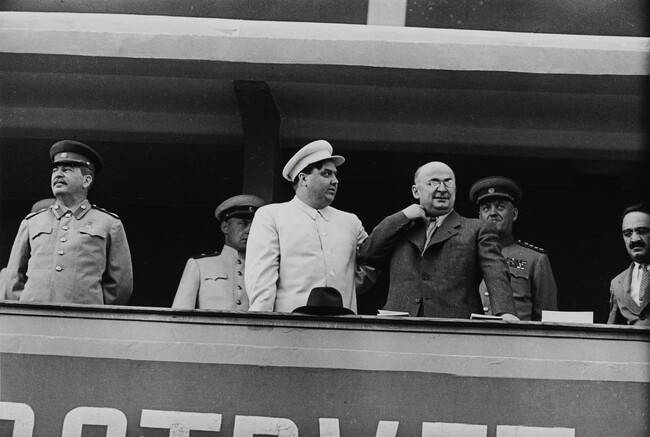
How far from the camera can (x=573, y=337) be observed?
4211mm

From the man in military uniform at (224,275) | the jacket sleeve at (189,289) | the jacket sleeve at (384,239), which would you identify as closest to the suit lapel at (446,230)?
the jacket sleeve at (384,239)

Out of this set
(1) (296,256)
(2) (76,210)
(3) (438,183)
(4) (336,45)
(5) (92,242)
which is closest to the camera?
(3) (438,183)

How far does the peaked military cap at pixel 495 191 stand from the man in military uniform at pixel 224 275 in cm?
95

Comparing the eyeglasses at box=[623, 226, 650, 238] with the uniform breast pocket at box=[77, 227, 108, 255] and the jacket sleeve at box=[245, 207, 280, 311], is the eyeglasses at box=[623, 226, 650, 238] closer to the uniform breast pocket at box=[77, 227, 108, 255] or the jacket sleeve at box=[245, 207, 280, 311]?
the jacket sleeve at box=[245, 207, 280, 311]

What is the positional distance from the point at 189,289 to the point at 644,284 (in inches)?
72.7

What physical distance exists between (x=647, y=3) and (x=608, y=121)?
64 cm

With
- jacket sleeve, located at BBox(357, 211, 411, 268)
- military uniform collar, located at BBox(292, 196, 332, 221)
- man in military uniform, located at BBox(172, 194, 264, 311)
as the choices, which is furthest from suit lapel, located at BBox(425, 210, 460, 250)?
man in military uniform, located at BBox(172, 194, 264, 311)

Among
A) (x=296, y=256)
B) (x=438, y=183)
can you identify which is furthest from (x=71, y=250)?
(x=438, y=183)

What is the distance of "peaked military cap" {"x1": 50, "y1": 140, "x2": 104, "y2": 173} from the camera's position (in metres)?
4.78

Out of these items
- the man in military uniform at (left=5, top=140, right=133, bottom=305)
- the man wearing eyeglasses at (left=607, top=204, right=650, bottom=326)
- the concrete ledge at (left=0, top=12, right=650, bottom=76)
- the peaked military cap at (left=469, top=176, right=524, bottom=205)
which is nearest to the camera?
the man wearing eyeglasses at (left=607, top=204, right=650, bottom=326)

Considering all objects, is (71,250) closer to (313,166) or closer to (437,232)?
(313,166)

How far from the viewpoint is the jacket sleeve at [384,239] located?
434 centimetres

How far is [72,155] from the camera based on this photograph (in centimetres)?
480

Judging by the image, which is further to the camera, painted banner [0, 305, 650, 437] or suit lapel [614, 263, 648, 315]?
suit lapel [614, 263, 648, 315]
